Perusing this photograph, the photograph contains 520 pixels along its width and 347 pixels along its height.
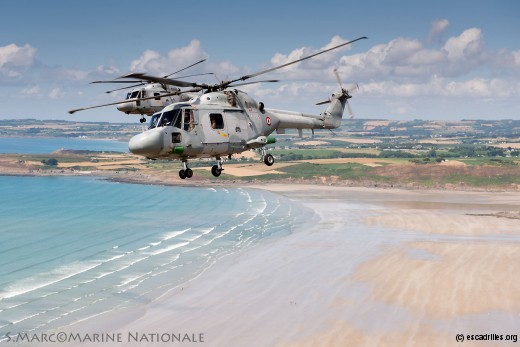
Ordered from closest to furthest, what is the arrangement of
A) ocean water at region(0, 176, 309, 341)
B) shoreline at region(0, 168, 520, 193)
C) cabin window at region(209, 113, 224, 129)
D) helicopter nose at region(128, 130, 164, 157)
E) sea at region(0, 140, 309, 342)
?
helicopter nose at region(128, 130, 164, 157)
cabin window at region(209, 113, 224, 129)
sea at region(0, 140, 309, 342)
ocean water at region(0, 176, 309, 341)
shoreline at region(0, 168, 520, 193)

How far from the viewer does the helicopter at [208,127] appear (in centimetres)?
2686

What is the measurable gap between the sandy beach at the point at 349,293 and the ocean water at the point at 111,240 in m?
3.19

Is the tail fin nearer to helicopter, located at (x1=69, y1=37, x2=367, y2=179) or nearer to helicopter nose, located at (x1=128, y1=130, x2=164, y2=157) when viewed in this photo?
helicopter, located at (x1=69, y1=37, x2=367, y2=179)

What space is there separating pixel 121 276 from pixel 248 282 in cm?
1045

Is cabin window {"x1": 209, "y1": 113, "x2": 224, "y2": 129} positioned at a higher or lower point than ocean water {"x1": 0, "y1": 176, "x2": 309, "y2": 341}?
higher

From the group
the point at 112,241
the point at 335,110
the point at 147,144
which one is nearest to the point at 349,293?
the point at 335,110

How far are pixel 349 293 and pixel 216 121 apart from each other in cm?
1480

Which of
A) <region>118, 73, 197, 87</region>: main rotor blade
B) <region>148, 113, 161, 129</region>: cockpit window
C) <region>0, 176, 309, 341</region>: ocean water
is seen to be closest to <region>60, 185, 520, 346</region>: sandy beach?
<region>0, 176, 309, 341</region>: ocean water

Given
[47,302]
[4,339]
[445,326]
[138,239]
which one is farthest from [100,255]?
[445,326]

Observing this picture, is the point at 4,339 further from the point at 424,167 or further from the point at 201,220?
the point at 424,167

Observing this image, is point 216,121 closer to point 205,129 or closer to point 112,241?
point 205,129

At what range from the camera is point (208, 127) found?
28531mm

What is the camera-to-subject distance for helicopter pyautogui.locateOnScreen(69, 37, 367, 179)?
26.9m

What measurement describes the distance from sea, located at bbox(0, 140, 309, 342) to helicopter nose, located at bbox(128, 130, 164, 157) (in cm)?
1219
